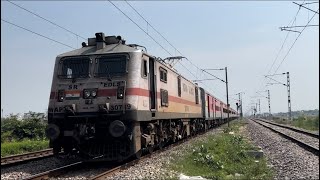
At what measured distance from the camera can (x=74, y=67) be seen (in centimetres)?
1417

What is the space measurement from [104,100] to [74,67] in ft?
5.99

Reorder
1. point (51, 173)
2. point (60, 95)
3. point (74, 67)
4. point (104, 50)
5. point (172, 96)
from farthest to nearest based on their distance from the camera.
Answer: point (172, 96), point (104, 50), point (74, 67), point (60, 95), point (51, 173)

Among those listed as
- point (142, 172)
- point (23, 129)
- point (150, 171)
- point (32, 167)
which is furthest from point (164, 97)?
point (23, 129)

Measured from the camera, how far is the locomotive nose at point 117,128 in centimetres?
1261

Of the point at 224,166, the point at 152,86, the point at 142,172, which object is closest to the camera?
the point at 142,172

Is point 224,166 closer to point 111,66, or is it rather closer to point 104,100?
point 104,100

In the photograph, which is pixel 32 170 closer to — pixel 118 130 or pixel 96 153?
pixel 96 153

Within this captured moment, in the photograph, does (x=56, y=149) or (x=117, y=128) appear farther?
(x=56, y=149)

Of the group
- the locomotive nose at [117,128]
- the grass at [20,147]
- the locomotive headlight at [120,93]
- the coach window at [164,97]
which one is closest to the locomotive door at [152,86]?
the coach window at [164,97]

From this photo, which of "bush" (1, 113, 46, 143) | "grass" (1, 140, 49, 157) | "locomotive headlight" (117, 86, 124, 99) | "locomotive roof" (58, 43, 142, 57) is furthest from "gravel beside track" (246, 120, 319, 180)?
"bush" (1, 113, 46, 143)

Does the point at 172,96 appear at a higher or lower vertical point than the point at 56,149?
higher

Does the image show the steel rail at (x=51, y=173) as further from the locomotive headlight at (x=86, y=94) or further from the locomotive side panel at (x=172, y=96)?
the locomotive side panel at (x=172, y=96)

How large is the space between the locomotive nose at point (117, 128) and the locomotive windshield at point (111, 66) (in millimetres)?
1752

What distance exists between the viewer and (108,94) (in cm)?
1327
